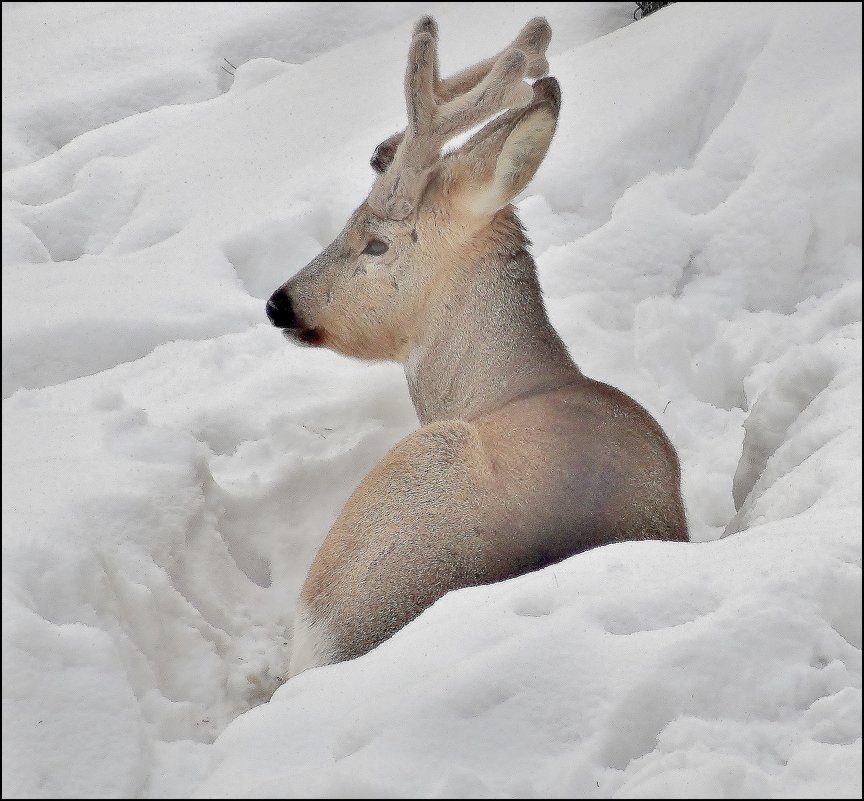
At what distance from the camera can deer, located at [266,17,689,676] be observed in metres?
3.39

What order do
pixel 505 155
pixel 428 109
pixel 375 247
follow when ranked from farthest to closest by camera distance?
pixel 375 247
pixel 428 109
pixel 505 155

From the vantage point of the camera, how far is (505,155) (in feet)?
13.6

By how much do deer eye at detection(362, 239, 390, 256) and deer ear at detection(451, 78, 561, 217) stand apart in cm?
36

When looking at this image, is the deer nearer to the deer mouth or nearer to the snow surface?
the deer mouth

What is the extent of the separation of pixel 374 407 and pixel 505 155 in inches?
55.0

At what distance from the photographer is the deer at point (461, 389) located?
3389mm

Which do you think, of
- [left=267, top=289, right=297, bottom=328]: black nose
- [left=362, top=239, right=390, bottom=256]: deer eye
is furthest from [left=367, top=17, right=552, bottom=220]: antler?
[left=267, top=289, right=297, bottom=328]: black nose

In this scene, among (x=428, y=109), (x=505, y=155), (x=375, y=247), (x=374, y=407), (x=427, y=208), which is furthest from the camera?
(x=374, y=407)

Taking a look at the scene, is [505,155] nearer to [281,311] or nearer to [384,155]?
[384,155]

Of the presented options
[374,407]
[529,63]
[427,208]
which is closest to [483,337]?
[427,208]

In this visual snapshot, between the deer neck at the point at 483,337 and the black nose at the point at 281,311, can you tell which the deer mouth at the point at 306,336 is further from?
the deer neck at the point at 483,337

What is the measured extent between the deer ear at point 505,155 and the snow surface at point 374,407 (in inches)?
46.0

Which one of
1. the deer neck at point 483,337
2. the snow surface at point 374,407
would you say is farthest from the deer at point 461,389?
the snow surface at point 374,407

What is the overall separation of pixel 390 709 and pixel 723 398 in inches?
118
